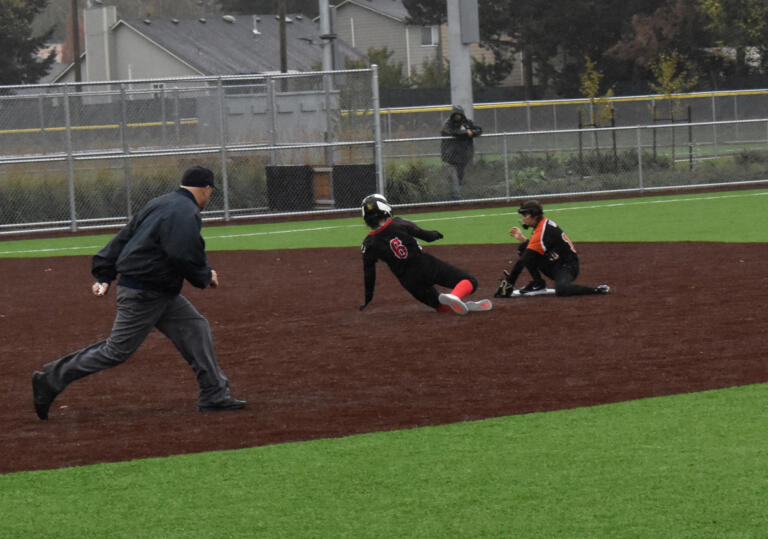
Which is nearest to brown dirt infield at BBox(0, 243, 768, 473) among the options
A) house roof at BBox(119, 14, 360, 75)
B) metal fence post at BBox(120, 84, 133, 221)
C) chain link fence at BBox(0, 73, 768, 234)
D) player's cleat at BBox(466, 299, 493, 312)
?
player's cleat at BBox(466, 299, 493, 312)

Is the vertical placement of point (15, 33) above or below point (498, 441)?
above

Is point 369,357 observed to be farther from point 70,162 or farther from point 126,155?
point 126,155

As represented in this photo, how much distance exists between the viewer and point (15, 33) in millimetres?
64312

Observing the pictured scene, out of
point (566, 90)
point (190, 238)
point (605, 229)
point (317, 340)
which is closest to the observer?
point (190, 238)

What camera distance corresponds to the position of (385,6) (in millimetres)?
82250

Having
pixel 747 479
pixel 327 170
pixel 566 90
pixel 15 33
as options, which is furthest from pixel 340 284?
pixel 15 33

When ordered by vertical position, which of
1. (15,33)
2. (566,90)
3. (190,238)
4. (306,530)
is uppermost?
(15,33)

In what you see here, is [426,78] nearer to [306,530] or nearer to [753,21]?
[753,21]

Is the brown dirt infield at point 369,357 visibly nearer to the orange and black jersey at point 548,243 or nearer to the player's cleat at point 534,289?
the player's cleat at point 534,289

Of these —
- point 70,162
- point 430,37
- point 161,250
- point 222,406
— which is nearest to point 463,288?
point 222,406

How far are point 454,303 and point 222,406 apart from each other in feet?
13.3

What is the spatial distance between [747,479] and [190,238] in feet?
11.4

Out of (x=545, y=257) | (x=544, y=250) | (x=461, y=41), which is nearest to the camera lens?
(x=544, y=250)

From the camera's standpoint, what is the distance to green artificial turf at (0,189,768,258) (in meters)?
20.3
